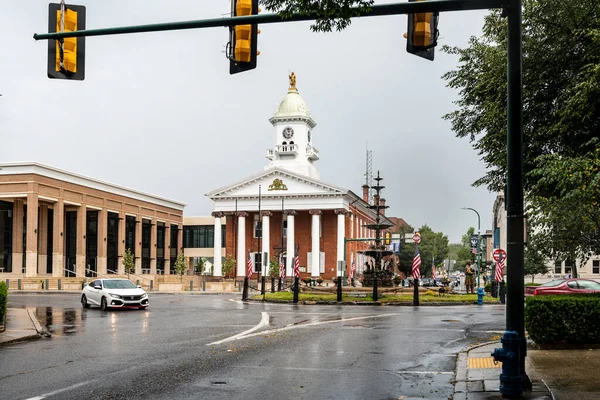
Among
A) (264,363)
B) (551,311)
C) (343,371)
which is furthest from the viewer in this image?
(551,311)

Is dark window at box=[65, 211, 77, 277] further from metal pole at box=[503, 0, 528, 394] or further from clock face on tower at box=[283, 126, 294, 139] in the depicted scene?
metal pole at box=[503, 0, 528, 394]

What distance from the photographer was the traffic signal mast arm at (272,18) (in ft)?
32.7

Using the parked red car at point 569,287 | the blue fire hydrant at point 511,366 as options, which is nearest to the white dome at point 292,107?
the parked red car at point 569,287

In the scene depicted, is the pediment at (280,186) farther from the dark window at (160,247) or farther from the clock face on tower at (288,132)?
the dark window at (160,247)

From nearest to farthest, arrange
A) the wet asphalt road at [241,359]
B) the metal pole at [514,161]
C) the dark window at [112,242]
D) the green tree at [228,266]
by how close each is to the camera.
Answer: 1. the metal pole at [514,161]
2. the wet asphalt road at [241,359]
3. the dark window at [112,242]
4. the green tree at [228,266]

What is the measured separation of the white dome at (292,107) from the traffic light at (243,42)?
85.1m

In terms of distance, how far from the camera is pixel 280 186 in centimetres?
8750

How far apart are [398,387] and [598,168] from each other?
11262mm

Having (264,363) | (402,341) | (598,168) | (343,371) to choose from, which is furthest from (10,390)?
(598,168)

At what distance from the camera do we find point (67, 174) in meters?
72.9

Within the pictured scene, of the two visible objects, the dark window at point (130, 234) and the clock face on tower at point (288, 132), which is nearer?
the dark window at point (130, 234)

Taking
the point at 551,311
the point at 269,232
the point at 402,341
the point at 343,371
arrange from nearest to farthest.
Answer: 1. the point at 343,371
2. the point at 551,311
3. the point at 402,341
4. the point at 269,232

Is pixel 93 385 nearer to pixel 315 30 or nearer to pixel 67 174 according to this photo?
pixel 315 30

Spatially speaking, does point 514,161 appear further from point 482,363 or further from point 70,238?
point 70,238
